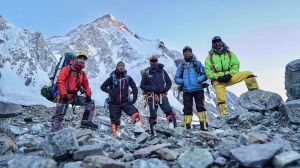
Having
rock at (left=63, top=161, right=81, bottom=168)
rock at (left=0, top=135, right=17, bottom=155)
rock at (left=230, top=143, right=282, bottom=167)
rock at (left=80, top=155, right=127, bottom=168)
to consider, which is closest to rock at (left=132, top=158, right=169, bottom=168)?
rock at (left=80, top=155, right=127, bottom=168)

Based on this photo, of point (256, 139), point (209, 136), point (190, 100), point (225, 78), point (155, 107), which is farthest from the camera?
point (155, 107)

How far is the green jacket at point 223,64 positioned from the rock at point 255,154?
636cm

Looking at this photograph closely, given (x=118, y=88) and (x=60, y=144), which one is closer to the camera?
(x=60, y=144)

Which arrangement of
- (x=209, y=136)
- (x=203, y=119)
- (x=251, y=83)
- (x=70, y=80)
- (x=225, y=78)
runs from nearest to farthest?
(x=209, y=136)
(x=203, y=119)
(x=70, y=80)
(x=225, y=78)
(x=251, y=83)

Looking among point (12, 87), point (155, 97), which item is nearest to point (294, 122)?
point (155, 97)

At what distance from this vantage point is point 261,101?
39.0ft

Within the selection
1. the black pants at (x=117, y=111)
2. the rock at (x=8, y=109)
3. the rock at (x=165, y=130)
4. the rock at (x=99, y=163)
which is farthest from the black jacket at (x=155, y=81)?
the rock at (x=99, y=163)

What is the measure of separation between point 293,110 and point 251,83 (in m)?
2.30

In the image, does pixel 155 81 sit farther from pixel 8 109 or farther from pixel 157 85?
pixel 8 109

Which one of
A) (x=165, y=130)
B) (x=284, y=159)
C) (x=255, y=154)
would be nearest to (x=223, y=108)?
(x=165, y=130)

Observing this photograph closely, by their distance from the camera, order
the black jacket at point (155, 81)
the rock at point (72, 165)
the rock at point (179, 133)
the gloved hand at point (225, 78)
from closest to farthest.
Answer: the rock at point (72, 165)
the rock at point (179, 133)
the gloved hand at point (225, 78)
the black jacket at point (155, 81)

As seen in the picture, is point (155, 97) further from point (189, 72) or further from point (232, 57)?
point (232, 57)

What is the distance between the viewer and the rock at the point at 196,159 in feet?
18.7

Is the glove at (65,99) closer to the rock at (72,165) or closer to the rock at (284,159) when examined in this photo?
the rock at (72,165)
